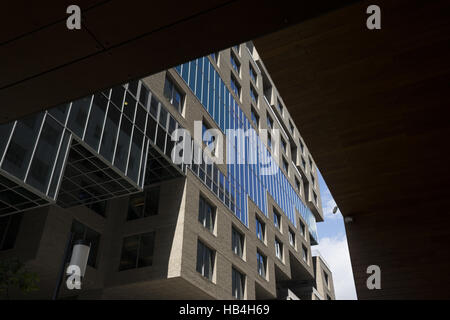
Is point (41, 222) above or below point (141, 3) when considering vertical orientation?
above

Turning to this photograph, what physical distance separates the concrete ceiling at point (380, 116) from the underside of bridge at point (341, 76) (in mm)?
20

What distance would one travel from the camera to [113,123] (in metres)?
18.6

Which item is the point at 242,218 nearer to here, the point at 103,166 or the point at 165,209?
the point at 165,209

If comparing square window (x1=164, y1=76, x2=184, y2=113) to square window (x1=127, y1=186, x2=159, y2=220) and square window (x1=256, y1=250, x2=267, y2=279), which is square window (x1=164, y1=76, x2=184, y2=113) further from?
square window (x1=256, y1=250, x2=267, y2=279)

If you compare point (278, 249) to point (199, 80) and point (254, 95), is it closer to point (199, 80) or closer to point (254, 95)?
point (254, 95)

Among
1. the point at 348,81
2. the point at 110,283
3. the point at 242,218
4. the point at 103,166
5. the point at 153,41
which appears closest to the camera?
the point at 153,41

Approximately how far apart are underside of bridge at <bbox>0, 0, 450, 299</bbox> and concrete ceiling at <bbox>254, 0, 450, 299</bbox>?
0.06 ft

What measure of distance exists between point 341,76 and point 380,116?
45.0 inches

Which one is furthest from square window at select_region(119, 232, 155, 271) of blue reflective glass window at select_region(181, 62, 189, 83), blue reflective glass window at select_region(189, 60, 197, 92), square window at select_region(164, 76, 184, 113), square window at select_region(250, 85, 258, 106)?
square window at select_region(250, 85, 258, 106)

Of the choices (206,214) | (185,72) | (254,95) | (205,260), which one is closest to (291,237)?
(254,95)

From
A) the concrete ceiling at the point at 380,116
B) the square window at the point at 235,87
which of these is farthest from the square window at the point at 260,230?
the concrete ceiling at the point at 380,116

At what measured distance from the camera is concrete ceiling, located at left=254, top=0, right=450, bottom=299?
5816mm
